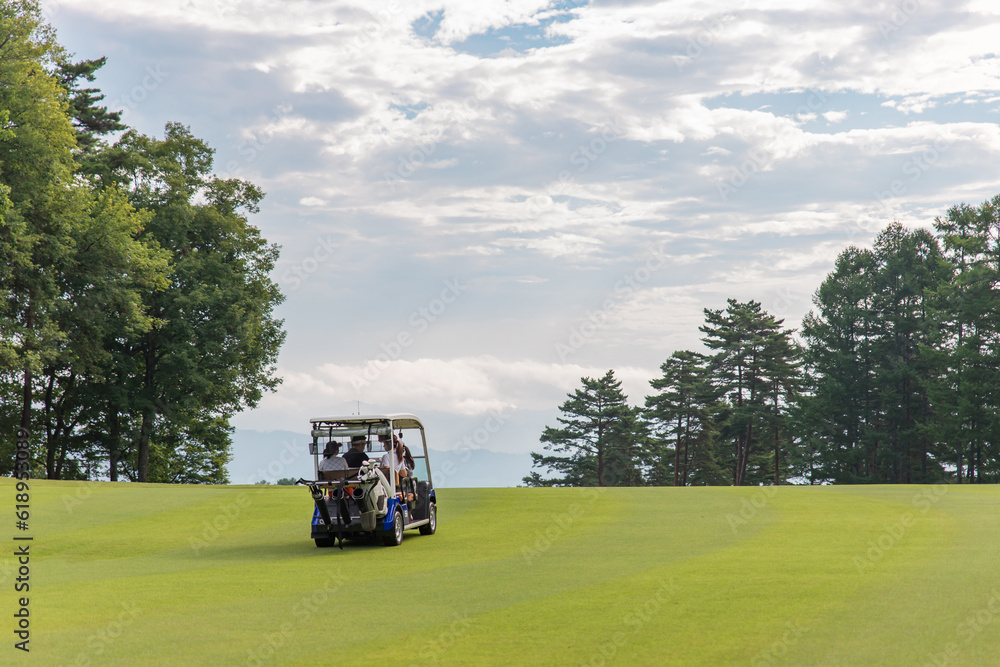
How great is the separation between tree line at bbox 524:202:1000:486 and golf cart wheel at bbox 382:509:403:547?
46.2 metres

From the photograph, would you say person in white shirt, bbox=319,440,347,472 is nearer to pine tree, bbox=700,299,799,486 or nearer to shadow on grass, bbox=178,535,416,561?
shadow on grass, bbox=178,535,416,561

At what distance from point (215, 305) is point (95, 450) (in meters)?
12.0

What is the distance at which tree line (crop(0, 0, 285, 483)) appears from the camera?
1320 inches

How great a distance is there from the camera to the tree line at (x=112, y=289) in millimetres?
33531

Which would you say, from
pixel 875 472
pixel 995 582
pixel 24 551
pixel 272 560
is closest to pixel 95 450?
pixel 24 551

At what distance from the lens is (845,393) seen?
62438mm

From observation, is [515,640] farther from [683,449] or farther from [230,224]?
[683,449]

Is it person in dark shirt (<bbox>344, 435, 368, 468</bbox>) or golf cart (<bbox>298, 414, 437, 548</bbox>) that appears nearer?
golf cart (<bbox>298, 414, 437, 548</bbox>)
